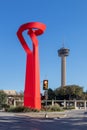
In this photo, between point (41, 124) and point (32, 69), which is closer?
point (41, 124)

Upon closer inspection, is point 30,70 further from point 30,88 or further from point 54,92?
point 54,92

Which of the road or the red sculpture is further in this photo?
the red sculpture

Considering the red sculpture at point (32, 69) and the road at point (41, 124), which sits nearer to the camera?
the road at point (41, 124)

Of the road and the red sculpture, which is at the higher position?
the red sculpture

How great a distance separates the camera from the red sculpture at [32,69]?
175 feet

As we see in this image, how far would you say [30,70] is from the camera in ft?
179

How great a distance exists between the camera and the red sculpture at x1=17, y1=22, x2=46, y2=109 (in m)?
53.4

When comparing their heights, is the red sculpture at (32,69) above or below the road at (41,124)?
above

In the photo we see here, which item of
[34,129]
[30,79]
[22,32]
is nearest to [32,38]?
[22,32]

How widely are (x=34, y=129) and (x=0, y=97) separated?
8012 centimetres

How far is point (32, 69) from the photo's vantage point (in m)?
54.2

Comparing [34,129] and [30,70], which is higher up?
[30,70]

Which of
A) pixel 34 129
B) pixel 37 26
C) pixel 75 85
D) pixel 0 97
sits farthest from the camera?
pixel 75 85

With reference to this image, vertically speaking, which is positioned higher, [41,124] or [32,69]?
[32,69]
